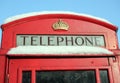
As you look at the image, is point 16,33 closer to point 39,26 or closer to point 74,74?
point 39,26

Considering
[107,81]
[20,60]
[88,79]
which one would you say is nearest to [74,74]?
[88,79]

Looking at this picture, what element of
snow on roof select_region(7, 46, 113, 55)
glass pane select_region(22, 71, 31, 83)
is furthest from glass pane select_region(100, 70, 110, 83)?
glass pane select_region(22, 71, 31, 83)

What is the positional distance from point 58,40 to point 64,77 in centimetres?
72

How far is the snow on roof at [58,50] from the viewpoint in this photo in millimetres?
3732

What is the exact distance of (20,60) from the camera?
3713 millimetres

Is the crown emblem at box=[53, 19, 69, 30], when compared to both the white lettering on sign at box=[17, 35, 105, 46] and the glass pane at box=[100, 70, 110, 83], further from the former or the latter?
the glass pane at box=[100, 70, 110, 83]

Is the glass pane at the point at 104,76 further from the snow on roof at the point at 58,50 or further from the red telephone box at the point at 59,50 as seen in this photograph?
the snow on roof at the point at 58,50

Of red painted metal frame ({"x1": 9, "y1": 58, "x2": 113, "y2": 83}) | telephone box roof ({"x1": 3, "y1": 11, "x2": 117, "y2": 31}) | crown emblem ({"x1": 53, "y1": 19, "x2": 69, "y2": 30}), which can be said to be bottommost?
red painted metal frame ({"x1": 9, "y1": 58, "x2": 113, "y2": 83})

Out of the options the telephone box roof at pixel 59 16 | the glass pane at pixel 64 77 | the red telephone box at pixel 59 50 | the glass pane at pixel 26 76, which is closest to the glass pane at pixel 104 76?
the red telephone box at pixel 59 50

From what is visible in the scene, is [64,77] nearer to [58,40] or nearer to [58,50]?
[58,50]

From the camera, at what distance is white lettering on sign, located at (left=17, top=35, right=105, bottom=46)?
3947 mm

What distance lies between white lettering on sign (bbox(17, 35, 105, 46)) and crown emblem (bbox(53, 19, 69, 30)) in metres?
0.16

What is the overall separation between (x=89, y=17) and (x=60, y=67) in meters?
1.23

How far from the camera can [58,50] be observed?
3775 millimetres
